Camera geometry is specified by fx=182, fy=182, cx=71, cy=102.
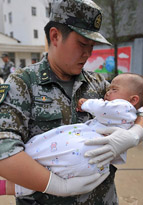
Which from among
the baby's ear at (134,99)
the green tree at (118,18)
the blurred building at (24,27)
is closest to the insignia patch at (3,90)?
the baby's ear at (134,99)

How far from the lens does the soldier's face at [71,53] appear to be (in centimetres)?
109

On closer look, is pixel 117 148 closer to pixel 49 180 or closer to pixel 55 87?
pixel 49 180

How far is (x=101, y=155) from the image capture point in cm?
98

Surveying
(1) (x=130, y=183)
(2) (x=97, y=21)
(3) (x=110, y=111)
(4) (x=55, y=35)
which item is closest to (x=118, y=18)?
(1) (x=130, y=183)

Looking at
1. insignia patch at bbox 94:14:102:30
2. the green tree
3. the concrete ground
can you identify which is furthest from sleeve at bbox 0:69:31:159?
the green tree

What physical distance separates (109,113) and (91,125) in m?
0.14

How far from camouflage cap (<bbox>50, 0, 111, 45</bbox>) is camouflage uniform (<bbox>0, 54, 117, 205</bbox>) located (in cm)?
29

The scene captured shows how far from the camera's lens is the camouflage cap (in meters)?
1.07

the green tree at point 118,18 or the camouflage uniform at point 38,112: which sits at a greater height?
the green tree at point 118,18

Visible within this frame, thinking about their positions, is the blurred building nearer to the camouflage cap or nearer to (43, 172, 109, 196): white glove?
the camouflage cap

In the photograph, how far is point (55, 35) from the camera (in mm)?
1140

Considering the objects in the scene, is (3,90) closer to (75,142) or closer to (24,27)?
(75,142)

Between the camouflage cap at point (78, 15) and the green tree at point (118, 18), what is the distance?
15.8 ft

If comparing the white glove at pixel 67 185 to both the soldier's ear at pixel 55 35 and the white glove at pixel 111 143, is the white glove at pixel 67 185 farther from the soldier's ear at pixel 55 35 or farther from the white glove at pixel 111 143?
the soldier's ear at pixel 55 35
